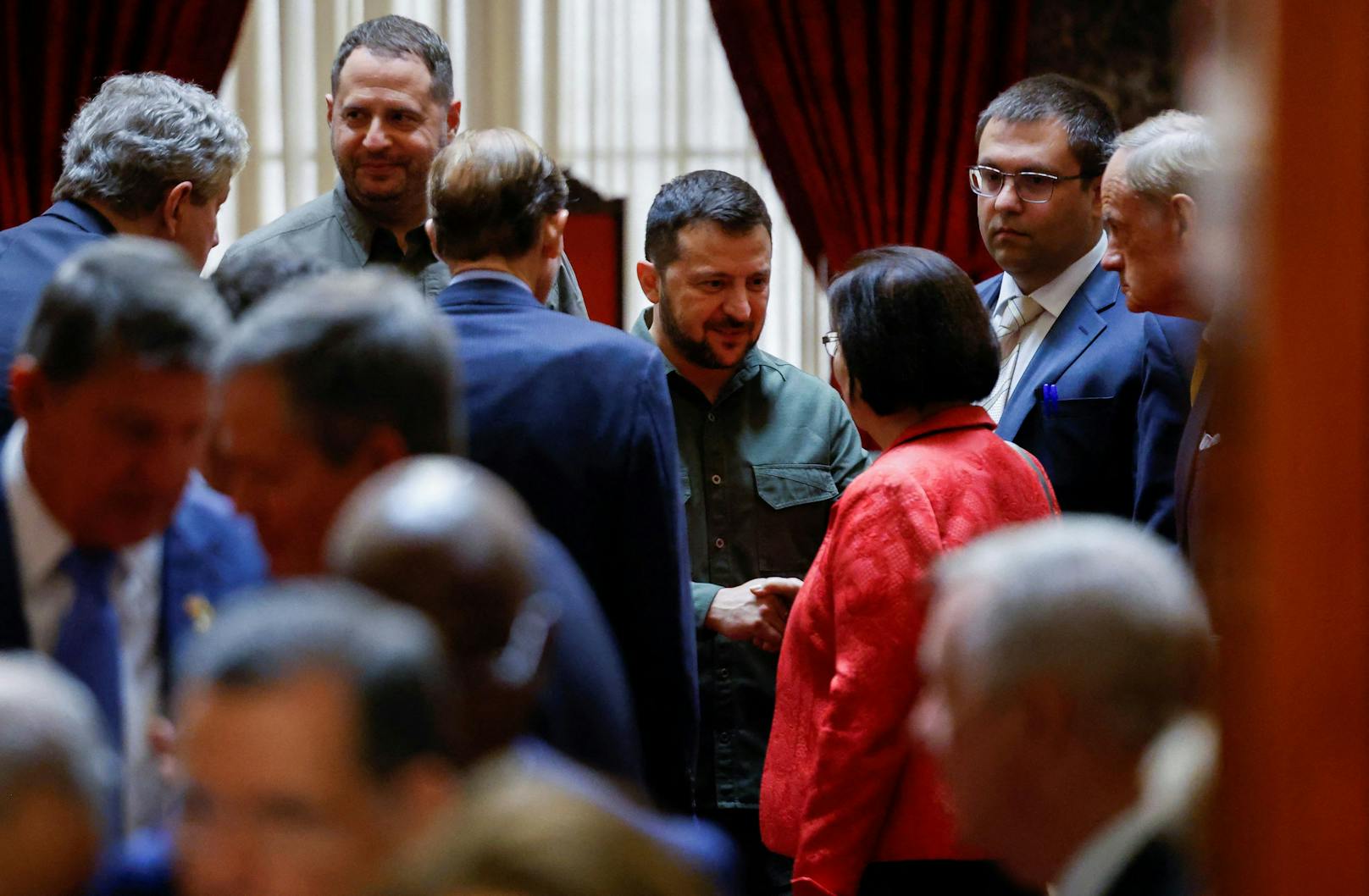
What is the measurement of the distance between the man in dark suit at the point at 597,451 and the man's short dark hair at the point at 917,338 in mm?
397

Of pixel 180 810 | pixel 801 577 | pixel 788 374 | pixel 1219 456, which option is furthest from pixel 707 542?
pixel 1219 456

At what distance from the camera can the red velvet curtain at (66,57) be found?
525cm

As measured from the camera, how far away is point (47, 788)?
2.84ft

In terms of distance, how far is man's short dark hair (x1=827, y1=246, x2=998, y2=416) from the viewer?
2.29m

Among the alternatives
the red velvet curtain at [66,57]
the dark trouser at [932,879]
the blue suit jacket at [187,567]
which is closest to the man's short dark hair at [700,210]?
the dark trouser at [932,879]

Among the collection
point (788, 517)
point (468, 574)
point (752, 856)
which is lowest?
point (752, 856)

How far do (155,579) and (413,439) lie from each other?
0.97 ft

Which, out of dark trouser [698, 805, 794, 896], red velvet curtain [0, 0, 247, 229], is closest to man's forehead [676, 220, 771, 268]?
dark trouser [698, 805, 794, 896]

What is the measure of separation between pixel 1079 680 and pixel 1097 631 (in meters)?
0.04

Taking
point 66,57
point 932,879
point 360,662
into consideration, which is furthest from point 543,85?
point 360,662

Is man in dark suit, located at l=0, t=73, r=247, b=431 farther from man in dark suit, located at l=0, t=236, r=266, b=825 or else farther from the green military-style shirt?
man in dark suit, located at l=0, t=236, r=266, b=825

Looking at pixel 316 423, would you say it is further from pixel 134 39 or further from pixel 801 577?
pixel 134 39

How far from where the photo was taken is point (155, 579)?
1.36m

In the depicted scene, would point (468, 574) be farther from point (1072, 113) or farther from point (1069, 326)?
point (1072, 113)
